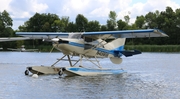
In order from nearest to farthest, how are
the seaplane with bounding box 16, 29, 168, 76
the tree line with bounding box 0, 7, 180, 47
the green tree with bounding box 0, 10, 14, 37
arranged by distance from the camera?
the seaplane with bounding box 16, 29, 168, 76 → the tree line with bounding box 0, 7, 180, 47 → the green tree with bounding box 0, 10, 14, 37

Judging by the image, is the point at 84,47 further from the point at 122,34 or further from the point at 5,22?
the point at 5,22

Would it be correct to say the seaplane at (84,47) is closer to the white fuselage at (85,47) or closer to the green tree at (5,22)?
the white fuselage at (85,47)

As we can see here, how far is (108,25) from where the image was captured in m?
89.6

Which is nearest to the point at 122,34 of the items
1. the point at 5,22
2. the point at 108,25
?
the point at 108,25

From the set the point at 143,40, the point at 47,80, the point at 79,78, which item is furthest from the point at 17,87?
→ the point at 143,40

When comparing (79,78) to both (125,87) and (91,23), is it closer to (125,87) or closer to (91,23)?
(125,87)

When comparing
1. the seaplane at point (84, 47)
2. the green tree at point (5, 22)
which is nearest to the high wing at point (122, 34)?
the seaplane at point (84, 47)

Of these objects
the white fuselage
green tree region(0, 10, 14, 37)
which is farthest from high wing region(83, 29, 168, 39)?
green tree region(0, 10, 14, 37)

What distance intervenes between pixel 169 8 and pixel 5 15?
1508 inches

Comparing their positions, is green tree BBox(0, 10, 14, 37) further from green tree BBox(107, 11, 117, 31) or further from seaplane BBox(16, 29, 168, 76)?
seaplane BBox(16, 29, 168, 76)

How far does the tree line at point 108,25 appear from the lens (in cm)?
7775

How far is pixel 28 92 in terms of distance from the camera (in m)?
13.1

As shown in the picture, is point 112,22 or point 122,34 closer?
point 122,34

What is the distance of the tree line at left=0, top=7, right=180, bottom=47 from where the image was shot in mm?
77750
